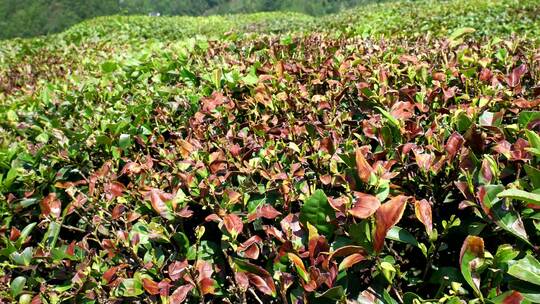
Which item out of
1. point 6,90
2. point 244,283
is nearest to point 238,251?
point 244,283

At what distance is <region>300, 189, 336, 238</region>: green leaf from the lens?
1.35 meters

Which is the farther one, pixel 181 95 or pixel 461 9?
pixel 461 9

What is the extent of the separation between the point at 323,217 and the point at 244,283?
0.30 m

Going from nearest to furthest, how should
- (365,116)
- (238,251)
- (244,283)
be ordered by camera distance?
(244,283)
(238,251)
(365,116)

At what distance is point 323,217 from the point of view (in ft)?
4.45

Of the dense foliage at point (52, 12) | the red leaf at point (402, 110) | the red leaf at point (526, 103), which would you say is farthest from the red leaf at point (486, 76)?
the dense foliage at point (52, 12)

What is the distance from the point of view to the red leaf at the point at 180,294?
4.37 ft

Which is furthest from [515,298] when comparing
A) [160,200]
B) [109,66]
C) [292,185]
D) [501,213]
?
[109,66]

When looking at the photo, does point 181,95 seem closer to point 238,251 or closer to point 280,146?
point 280,146

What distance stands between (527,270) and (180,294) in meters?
0.91

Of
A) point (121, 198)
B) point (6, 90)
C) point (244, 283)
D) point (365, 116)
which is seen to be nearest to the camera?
point (244, 283)

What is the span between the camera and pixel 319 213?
136cm

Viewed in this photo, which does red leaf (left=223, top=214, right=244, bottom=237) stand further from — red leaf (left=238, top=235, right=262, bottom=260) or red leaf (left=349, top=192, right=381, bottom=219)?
red leaf (left=349, top=192, right=381, bottom=219)

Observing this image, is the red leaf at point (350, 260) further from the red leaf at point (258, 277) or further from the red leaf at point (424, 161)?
the red leaf at point (424, 161)
